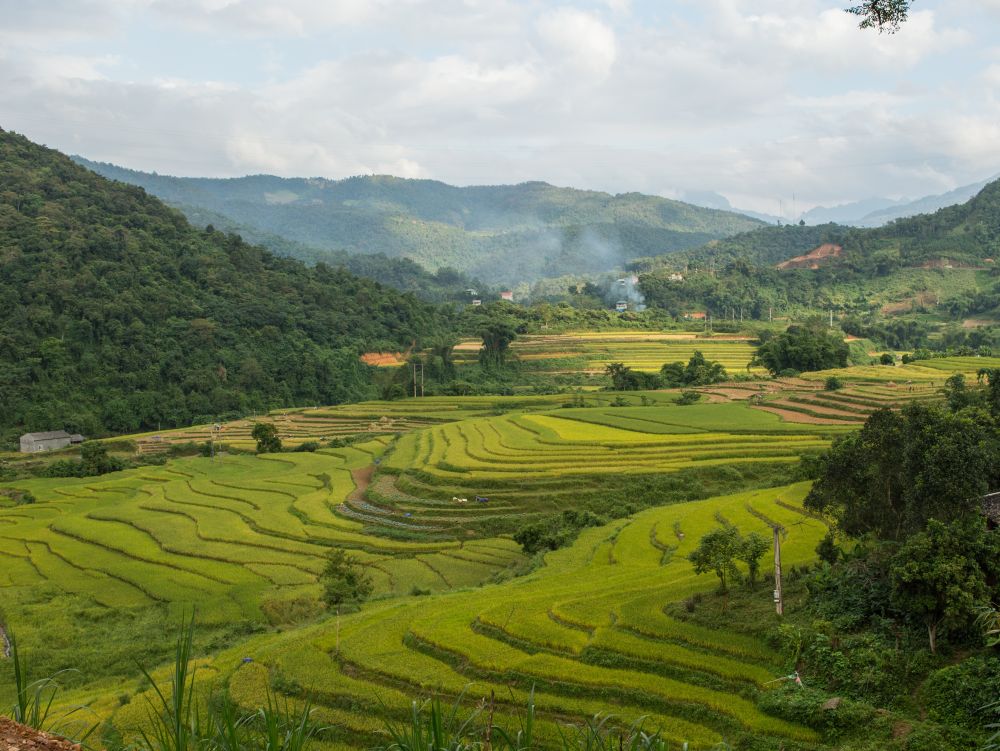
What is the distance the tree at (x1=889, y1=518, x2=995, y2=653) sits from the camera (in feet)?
39.2

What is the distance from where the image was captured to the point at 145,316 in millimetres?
72000

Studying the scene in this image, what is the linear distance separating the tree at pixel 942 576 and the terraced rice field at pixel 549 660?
7.46ft

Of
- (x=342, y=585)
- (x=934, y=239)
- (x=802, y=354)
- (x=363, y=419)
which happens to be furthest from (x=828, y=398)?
(x=934, y=239)

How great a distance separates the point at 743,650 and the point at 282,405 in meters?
62.0

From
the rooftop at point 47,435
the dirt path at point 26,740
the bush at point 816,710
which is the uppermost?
the dirt path at point 26,740

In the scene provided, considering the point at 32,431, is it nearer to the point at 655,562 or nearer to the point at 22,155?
the point at 22,155

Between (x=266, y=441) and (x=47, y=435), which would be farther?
(x=47, y=435)

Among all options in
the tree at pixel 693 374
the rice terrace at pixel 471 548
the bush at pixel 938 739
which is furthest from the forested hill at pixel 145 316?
the bush at pixel 938 739

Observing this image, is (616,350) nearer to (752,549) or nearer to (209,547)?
(209,547)

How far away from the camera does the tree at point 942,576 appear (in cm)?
1194

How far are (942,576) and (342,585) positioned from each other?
1507 cm

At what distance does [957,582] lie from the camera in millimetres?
11977

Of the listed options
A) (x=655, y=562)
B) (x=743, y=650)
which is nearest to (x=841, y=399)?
(x=655, y=562)

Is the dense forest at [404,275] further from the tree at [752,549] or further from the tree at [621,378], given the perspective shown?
the tree at [752,549]
